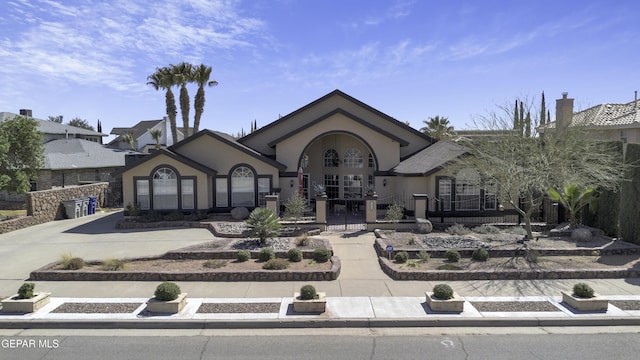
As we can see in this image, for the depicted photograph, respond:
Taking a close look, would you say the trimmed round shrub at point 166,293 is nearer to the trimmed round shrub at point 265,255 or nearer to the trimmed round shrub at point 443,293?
the trimmed round shrub at point 265,255

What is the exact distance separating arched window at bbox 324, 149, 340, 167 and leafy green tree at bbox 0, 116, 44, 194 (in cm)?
1583

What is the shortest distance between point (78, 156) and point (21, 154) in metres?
12.1

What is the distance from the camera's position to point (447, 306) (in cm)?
945

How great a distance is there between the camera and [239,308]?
9773 mm

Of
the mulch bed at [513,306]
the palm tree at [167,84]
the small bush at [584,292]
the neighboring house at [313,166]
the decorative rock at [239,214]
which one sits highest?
the palm tree at [167,84]

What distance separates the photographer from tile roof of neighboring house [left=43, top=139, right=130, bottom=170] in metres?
31.3

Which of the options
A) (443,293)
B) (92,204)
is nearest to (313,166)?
(92,204)

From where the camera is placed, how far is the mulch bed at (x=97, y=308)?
31.5 feet

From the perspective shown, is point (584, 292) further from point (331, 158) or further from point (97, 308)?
point (331, 158)

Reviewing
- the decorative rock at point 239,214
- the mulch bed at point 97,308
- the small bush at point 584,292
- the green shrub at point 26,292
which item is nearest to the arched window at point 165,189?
the decorative rock at point 239,214

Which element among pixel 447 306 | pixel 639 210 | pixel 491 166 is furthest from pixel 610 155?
pixel 447 306

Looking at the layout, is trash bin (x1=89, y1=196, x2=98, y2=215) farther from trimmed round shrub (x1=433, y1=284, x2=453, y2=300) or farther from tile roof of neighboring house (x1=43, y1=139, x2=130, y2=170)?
trimmed round shrub (x1=433, y1=284, x2=453, y2=300)

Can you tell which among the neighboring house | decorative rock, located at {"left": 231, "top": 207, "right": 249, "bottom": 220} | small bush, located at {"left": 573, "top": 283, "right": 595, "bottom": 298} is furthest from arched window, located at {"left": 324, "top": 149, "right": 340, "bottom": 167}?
small bush, located at {"left": 573, "top": 283, "right": 595, "bottom": 298}

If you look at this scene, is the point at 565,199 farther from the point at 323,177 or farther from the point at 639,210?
the point at 323,177
